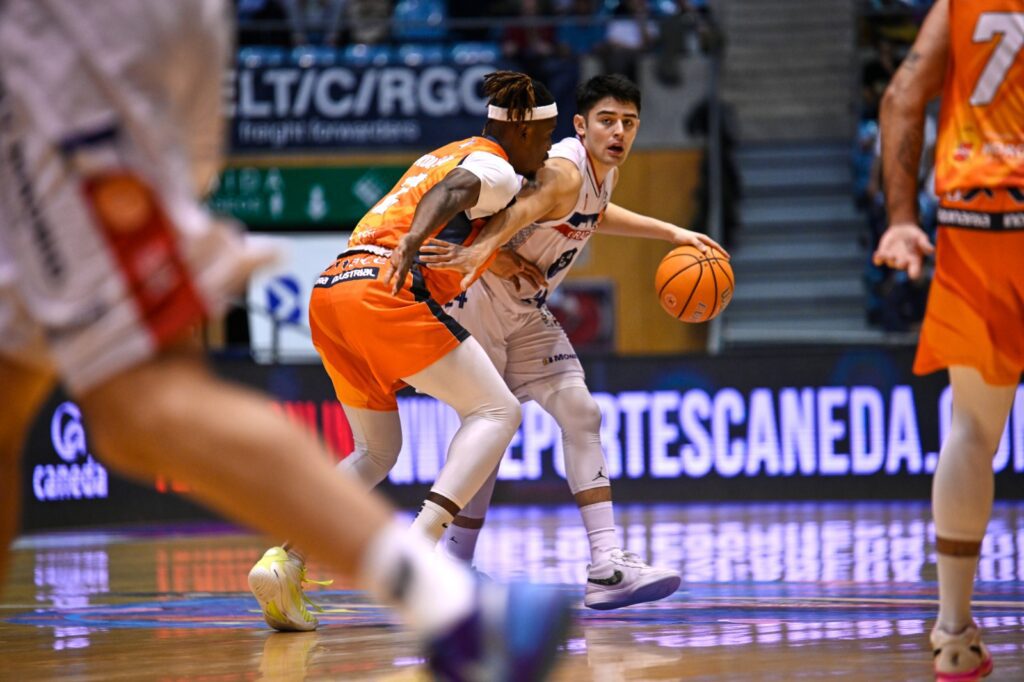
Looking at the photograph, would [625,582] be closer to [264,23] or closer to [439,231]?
[439,231]

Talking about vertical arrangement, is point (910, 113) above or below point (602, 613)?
above

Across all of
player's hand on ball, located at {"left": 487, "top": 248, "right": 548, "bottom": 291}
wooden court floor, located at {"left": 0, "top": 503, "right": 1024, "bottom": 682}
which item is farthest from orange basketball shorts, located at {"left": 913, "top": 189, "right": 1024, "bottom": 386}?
player's hand on ball, located at {"left": 487, "top": 248, "right": 548, "bottom": 291}

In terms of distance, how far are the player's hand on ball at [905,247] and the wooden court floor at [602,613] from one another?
109cm

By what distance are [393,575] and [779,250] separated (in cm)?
1328

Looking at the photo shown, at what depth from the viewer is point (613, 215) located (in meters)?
5.97

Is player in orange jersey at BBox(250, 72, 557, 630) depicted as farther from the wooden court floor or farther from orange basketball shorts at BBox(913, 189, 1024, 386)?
orange basketball shorts at BBox(913, 189, 1024, 386)

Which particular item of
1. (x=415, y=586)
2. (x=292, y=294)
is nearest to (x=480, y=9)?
(x=292, y=294)

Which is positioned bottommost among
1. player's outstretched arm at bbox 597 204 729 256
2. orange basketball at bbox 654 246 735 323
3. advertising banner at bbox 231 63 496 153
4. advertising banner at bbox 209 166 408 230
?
orange basketball at bbox 654 246 735 323

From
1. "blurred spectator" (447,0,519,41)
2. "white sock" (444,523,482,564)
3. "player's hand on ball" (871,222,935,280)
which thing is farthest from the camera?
"blurred spectator" (447,0,519,41)

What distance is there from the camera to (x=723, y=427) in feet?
34.3

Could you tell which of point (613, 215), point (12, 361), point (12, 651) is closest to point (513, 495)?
point (613, 215)

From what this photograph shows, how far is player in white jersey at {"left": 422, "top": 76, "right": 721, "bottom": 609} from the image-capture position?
5.32m

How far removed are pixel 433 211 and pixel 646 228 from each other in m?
1.84

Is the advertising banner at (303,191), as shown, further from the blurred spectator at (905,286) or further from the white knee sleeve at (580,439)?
the white knee sleeve at (580,439)
